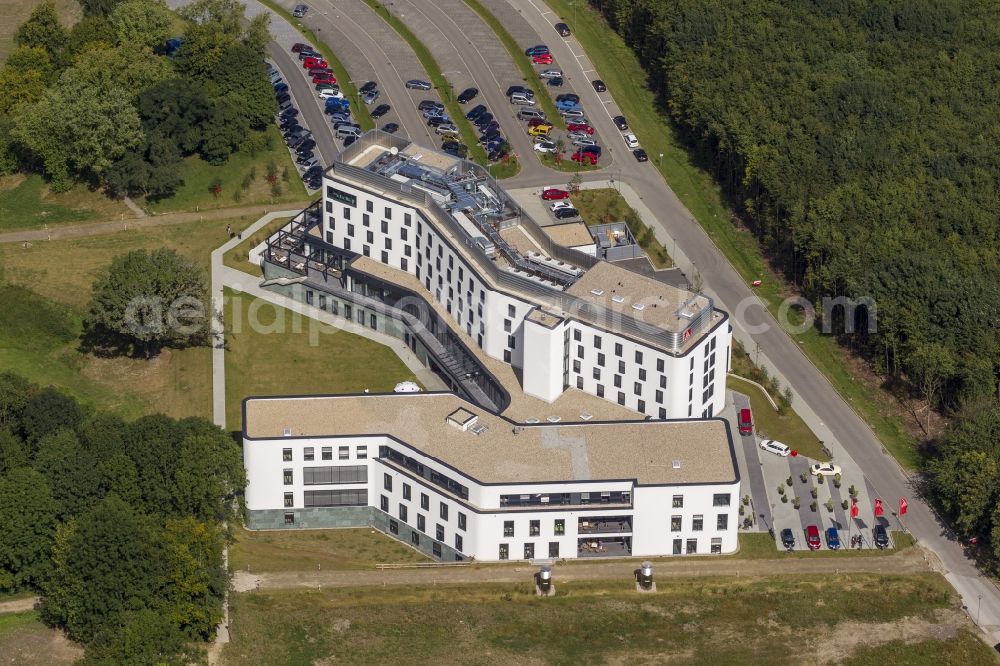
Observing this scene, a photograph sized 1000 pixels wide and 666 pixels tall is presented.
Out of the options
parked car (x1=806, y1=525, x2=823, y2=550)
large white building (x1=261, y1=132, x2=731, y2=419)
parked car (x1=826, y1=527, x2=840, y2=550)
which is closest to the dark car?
parked car (x1=826, y1=527, x2=840, y2=550)

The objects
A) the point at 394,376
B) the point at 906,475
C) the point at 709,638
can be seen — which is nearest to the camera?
the point at 709,638

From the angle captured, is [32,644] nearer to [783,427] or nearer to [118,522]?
[118,522]

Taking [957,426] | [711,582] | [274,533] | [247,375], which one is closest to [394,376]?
[247,375]

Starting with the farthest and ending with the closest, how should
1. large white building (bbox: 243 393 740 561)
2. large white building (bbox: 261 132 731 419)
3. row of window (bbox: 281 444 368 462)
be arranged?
large white building (bbox: 261 132 731 419) → row of window (bbox: 281 444 368 462) → large white building (bbox: 243 393 740 561)

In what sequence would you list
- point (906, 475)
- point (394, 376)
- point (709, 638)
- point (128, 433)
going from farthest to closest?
point (394, 376), point (906, 475), point (128, 433), point (709, 638)

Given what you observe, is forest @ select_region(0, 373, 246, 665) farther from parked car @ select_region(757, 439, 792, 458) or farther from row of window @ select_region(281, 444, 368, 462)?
parked car @ select_region(757, 439, 792, 458)

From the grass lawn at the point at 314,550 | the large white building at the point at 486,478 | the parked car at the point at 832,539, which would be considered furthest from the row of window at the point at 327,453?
the parked car at the point at 832,539

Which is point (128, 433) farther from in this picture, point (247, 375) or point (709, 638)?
point (709, 638)

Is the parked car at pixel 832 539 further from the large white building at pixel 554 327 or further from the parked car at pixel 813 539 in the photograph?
the large white building at pixel 554 327
